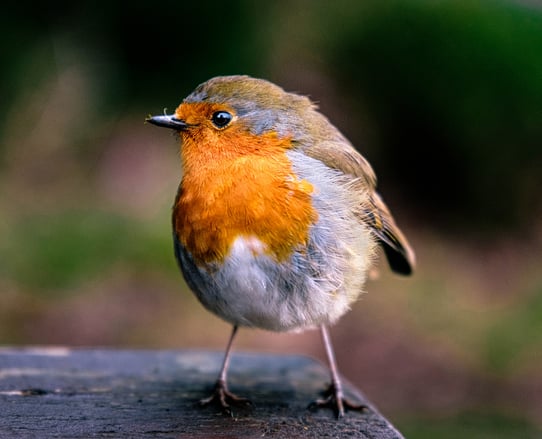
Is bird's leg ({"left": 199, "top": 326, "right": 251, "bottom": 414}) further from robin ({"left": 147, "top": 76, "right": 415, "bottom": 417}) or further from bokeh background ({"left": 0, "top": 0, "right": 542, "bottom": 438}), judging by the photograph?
bokeh background ({"left": 0, "top": 0, "right": 542, "bottom": 438})

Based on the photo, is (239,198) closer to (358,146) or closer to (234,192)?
(234,192)

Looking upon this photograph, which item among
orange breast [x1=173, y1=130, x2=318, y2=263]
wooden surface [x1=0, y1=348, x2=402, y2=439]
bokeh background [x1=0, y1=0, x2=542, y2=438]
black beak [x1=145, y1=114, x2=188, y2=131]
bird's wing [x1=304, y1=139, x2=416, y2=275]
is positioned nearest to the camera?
wooden surface [x1=0, y1=348, x2=402, y2=439]

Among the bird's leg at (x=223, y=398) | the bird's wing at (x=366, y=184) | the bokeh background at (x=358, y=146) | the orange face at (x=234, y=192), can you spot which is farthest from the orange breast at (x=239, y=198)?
the bokeh background at (x=358, y=146)

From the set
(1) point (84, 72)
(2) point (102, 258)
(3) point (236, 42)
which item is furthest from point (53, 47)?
(2) point (102, 258)

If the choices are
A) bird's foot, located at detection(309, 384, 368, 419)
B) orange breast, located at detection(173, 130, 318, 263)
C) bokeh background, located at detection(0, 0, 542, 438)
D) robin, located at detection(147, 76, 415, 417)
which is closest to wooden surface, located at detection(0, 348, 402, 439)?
bird's foot, located at detection(309, 384, 368, 419)

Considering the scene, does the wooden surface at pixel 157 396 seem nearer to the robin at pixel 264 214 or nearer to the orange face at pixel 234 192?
the robin at pixel 264 214

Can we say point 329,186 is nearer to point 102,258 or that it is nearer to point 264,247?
point 264,247
